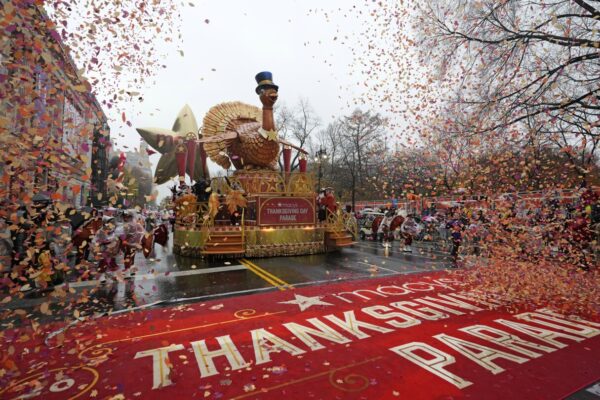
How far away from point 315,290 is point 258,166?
846 cm

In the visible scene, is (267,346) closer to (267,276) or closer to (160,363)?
(160,363)

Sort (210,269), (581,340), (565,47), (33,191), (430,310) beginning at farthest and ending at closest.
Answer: (210,269), (565,47), (430,310), (581,340), (33,191)

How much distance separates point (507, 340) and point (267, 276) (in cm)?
572

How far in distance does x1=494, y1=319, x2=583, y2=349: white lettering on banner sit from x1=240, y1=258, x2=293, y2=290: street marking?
4.40 m

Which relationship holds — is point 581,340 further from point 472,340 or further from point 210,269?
point 210,269

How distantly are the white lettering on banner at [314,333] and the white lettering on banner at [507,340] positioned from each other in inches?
76.5

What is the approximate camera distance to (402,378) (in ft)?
10.2

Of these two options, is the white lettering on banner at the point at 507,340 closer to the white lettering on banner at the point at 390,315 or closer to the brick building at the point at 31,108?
the white lettering on banner at the point at 390,315

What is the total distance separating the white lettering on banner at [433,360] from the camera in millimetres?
3102

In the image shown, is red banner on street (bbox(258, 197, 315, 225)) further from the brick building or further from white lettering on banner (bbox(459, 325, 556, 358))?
the brick building

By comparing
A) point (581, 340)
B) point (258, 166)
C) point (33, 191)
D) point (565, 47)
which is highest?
point (565, 47)

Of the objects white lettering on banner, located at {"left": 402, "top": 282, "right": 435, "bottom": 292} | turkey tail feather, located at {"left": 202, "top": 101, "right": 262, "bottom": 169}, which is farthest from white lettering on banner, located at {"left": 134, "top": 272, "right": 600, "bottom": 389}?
turkey tail feather, located at {"left": 202, "top": 101, "right": 262, "bottom": 169}

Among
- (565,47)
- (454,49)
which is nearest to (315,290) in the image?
(454,49)

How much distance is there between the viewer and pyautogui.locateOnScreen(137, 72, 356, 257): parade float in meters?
11.3
